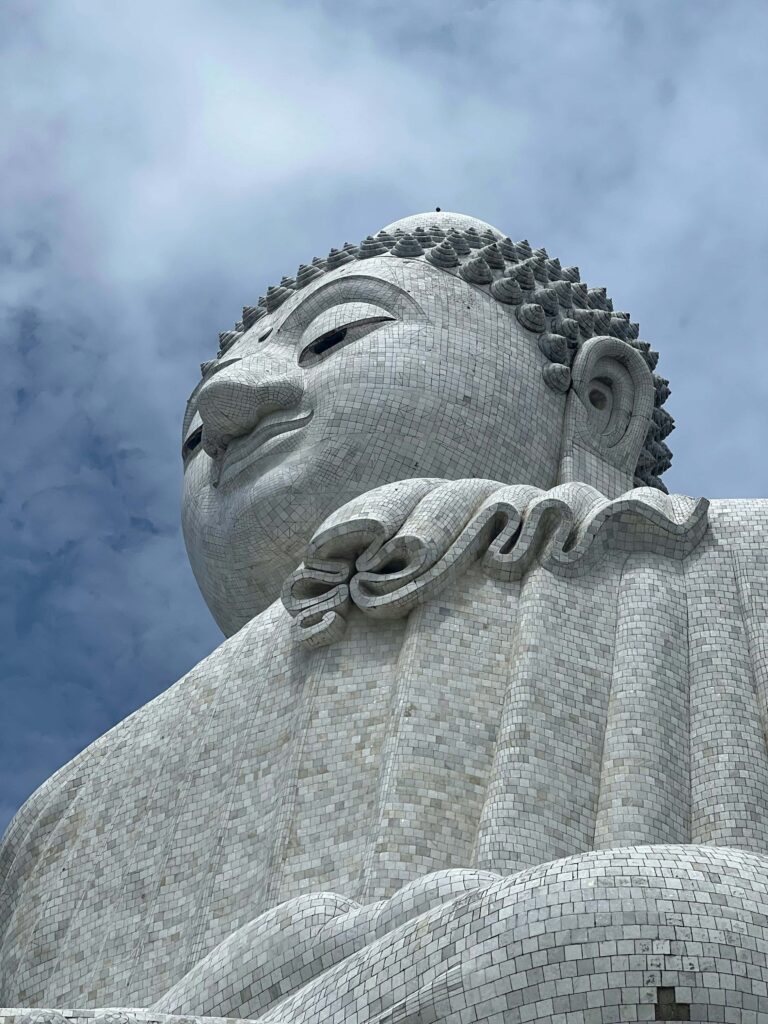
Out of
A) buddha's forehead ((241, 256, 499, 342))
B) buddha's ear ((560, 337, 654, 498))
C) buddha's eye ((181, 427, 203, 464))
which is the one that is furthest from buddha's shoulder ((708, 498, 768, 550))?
buddha's eye ((181, 427, 203, 464))

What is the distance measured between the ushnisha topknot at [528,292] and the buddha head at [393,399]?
0.02 metres

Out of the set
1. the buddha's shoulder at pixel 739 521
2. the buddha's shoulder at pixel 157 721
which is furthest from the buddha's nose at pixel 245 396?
the buddha's shoulder at pixel 739 521

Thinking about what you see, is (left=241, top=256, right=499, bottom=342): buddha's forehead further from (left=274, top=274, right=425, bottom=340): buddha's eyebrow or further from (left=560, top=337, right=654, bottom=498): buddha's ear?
(left=560, top=337, right=654, bottom=498): buddha's ear

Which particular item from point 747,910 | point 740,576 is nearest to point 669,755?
point 740,576

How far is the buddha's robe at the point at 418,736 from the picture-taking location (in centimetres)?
824

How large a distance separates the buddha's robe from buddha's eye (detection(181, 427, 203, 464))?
2.22m

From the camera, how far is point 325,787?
340 inches

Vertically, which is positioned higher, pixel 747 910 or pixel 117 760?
pixel 117 760

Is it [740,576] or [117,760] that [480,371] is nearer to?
[740,576]

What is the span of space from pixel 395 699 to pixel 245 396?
9.92 feet

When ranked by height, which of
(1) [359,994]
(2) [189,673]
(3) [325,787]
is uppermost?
(2) [189,673]

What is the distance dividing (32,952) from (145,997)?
3.07ft

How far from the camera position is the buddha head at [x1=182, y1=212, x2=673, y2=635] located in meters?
11.0

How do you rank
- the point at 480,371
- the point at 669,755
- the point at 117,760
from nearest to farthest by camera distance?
the point at 669,755
the point at 117,760
the point at 480,371
